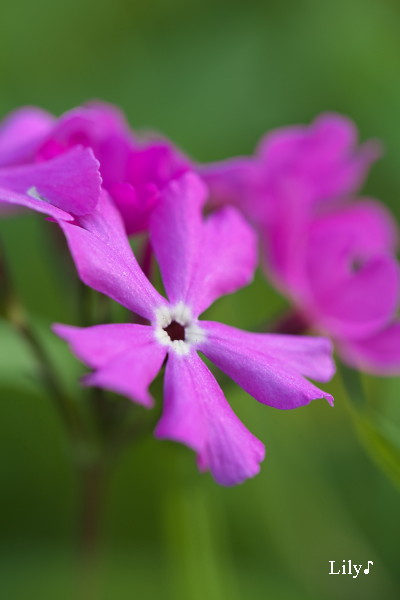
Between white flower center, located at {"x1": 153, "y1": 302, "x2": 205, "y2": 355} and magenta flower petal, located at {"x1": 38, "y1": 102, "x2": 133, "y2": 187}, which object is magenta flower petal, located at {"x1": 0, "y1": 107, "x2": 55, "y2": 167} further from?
white flower center, located at {"x1": 153, "y1": 302, "x2": 205, "y2": 355}

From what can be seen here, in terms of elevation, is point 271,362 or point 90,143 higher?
point 90,143

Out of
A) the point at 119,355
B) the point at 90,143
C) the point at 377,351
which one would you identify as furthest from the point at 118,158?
the point at 377,351

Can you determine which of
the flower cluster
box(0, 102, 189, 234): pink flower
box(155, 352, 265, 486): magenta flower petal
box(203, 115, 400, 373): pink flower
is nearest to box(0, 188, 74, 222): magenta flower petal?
the flower cluster

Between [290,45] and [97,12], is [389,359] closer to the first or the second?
[290,45]

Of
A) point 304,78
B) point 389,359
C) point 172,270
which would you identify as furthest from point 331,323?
point 304,78

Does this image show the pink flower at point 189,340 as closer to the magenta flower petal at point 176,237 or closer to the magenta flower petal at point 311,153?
the magenta flower petal at point 176,237

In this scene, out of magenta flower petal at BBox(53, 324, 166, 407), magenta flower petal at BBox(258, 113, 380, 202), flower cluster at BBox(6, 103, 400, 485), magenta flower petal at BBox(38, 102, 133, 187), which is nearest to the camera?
magenta flower petal at BBox(53, 324, 166, 407)

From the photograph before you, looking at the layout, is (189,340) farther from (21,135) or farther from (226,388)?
(21,135)
